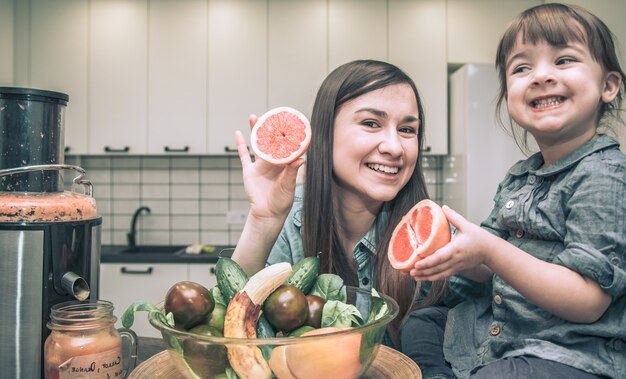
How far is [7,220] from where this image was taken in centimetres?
75

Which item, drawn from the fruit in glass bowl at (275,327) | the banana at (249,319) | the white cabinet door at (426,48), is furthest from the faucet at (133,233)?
the banana at (249,319)

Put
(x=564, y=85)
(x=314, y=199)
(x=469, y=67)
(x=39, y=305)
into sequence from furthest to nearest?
(x=469, y=67)
(x=314, y=199)
(x=564, y=85)
(x=39, y=305)

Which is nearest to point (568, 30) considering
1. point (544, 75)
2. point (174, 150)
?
point (544, 75)

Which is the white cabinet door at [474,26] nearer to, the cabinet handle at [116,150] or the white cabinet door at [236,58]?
the white cabinet door at [236,58]

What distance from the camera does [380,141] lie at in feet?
3.69

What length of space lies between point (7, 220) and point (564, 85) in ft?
3.03

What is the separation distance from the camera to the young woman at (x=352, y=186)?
1.06m

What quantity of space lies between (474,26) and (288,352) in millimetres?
2785

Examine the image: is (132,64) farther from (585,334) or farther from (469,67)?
(585,334)

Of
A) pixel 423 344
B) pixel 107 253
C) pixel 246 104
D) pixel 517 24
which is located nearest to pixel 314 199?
pixel 423 344

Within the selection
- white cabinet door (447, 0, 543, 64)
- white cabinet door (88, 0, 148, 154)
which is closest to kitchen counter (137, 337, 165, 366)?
white cabinet door (88, 0, 148, 154)

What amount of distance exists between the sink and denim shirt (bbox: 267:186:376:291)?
1.78m

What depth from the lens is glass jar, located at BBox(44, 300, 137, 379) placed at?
26.3 inches

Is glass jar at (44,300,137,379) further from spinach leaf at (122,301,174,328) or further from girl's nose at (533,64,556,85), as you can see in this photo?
girl's nose at (533,64,556,85)
